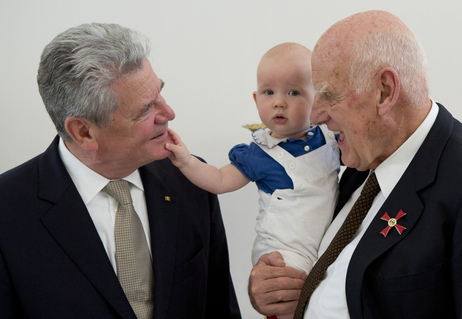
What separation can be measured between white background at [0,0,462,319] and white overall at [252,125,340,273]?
3.50 ft

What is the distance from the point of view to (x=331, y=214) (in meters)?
1.89

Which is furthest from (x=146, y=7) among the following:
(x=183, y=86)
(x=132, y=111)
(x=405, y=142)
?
(x=405, y=142)

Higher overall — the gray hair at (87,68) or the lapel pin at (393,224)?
the gray hair at (87,68)

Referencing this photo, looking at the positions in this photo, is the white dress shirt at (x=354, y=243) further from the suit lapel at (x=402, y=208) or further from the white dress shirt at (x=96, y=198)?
the white dress shirt at (x=96, y=198)

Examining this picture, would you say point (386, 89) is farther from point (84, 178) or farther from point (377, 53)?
point (84, 178)

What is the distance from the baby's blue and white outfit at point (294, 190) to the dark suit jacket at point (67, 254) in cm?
36

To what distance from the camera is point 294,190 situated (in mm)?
1856

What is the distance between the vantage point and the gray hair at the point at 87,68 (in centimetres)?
160

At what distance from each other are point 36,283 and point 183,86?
5.46 ft

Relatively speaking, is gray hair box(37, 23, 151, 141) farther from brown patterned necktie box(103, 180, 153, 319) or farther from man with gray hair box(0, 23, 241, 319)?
brown patterned necktie box(103, 180, 153, 319)

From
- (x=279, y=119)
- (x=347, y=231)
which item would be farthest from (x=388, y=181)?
(x=279, y=119)

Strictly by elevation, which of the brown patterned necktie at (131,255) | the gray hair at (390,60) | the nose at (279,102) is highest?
the gray hair at (390,60)

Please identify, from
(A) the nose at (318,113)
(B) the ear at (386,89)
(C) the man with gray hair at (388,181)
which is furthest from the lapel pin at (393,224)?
(A) the nose at (318,113)

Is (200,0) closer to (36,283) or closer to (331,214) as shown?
(331,214)
